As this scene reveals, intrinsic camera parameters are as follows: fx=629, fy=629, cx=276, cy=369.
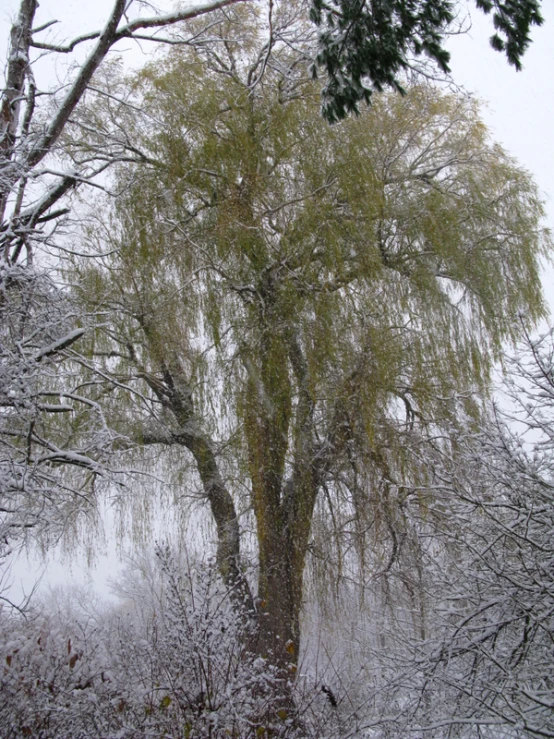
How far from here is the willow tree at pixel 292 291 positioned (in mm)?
4969

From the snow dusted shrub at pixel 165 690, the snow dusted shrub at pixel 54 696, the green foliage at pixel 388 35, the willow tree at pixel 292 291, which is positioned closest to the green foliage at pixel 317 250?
the willow tree at pixel 292 291

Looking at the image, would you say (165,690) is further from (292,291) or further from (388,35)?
(388,35)

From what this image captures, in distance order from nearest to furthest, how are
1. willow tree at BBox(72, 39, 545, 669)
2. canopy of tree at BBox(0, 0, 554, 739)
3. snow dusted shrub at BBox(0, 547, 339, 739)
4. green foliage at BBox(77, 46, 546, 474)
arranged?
snow dusted shrub at BBox(0, 547, 339, 739) < canopy of tree at BBox(0, 0, 554, 739) < willow tree at BBox(72, 39, 545, 669) < green foliage at BBox(77, 46, 546, 474)

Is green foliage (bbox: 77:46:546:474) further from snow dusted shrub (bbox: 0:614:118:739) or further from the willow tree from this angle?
snow dusted shrub (bbox: 0:614:118:739)

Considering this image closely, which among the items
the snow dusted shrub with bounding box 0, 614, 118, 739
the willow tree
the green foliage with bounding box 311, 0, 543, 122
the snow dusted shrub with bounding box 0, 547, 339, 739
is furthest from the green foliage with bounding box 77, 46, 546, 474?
the snow dusted shrub with bounding box 0, 614, 118, 739

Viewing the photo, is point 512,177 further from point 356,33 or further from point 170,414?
point 170,414

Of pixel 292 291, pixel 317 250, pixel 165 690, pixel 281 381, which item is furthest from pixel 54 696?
pixel 317 250

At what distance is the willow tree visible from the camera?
497 centimetres

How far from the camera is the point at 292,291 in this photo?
5332 mm

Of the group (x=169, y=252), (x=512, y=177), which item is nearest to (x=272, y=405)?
(x=169, y=252)

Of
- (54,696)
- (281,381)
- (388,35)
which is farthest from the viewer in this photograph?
(281,381)

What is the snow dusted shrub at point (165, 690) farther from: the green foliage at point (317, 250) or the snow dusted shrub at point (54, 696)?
the green foliage at point (317, 250)

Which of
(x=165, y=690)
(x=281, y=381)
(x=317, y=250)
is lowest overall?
(x=165, y=690)

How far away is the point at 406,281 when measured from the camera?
Answer: 555 cm
